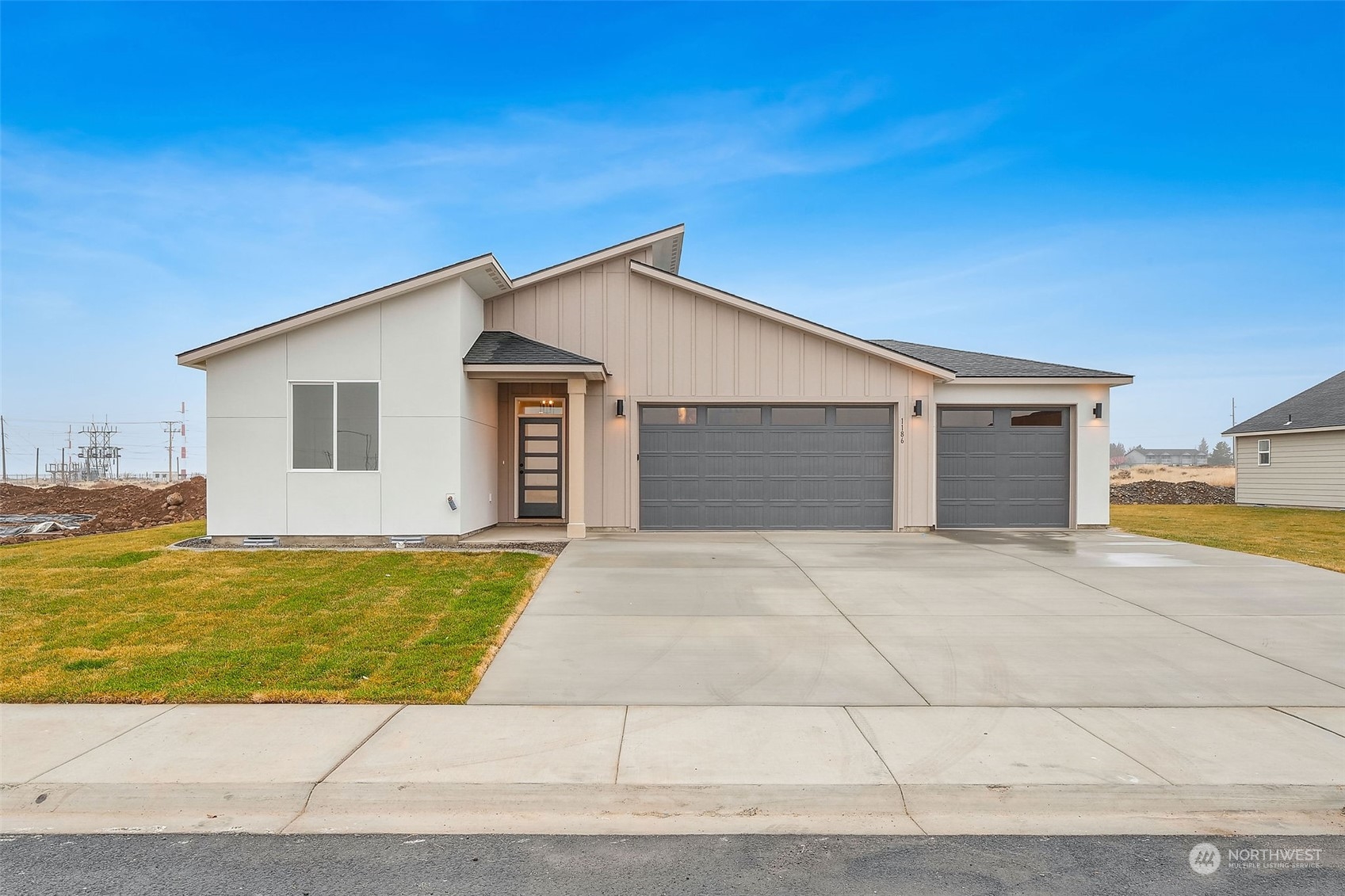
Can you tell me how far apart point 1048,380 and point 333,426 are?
14.2 metres

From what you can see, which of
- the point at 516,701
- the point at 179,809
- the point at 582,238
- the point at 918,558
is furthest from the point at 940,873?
the point at 582,238

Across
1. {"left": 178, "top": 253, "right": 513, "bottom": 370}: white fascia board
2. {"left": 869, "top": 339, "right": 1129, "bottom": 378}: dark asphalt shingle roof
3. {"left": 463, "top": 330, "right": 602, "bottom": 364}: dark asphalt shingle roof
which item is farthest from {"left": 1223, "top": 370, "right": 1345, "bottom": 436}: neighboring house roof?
{"left": 178, "top": 253, "right": 513, "bottom": 370}: white fascia board

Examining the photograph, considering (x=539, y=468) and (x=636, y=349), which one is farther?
(x=539, y=468)

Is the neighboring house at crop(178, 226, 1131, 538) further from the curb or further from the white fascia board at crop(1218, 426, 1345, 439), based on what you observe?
the white fascia board at crop(1218, 426, 1345, 439)

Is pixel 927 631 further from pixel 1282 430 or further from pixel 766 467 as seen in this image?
pixel 1282 430

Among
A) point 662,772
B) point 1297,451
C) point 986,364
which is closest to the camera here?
point 662,772

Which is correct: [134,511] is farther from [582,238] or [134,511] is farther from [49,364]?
[582,238]

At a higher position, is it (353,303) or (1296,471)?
(353,303)

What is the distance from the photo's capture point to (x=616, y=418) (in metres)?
13.3

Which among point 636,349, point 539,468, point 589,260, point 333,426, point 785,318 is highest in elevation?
point 589,260

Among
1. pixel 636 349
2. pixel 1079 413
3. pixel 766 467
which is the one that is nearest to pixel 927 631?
pixel 766 467

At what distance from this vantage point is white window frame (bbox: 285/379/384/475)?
11.0m

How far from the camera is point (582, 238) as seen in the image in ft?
166
